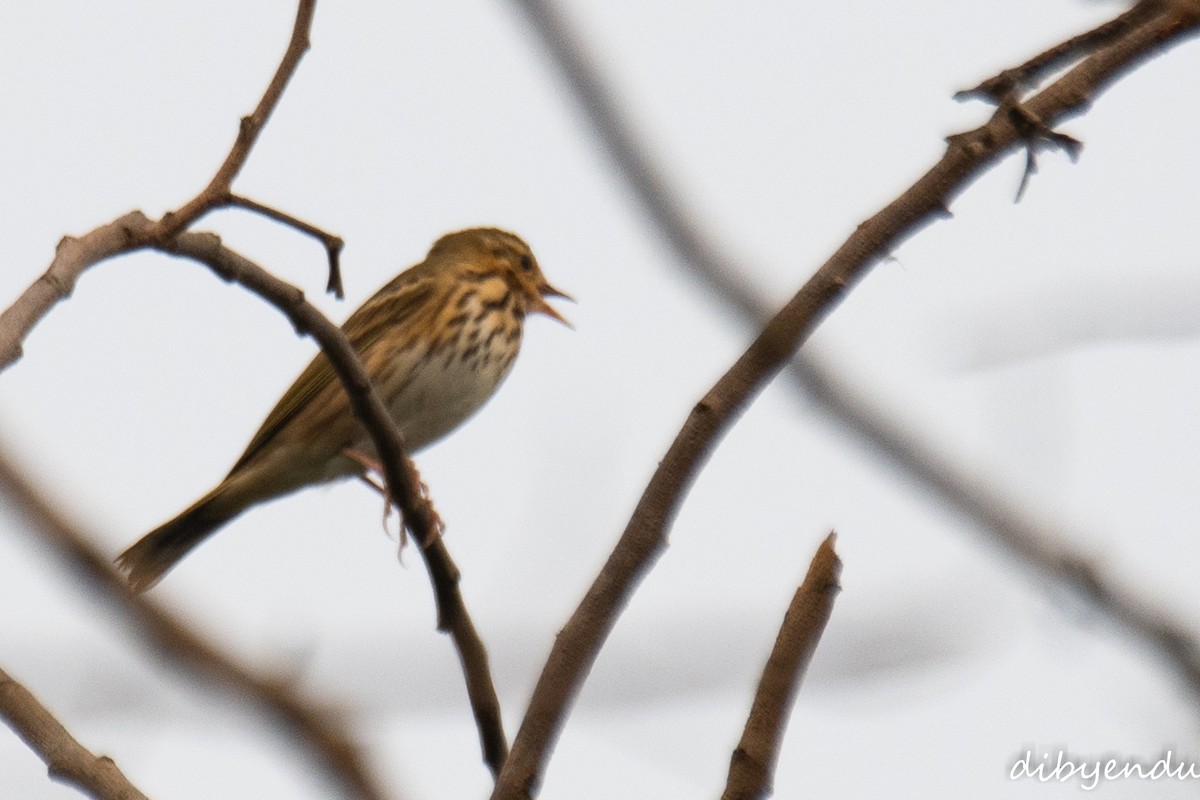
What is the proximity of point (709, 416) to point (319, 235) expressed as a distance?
3.72ft

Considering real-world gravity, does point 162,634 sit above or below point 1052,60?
below

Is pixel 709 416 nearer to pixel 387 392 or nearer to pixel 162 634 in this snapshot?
pixel 162 634

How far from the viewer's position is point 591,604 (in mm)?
2908

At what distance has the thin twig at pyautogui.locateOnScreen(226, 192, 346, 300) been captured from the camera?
3.16 meters

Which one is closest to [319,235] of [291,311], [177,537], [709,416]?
[291,311]

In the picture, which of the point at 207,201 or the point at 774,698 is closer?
the point at 774,698

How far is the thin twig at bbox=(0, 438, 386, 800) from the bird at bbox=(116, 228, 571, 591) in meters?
2.60

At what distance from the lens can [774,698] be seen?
2.65 m

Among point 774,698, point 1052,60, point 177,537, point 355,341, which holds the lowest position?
point 774,698

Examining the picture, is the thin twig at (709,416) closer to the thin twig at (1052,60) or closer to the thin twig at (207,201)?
the thin twig at (1052,60)

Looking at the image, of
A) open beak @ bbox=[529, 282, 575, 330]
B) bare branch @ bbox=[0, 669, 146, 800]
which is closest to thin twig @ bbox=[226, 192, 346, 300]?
bare branch @ bbox=[0, 669, 146, 800]

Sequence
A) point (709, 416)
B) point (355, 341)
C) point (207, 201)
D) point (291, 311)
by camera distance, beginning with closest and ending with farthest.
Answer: point (709, 416), point (207, 201), point (291, 311), point (355, 341)

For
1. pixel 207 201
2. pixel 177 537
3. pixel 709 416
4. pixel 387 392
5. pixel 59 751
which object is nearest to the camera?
pixel 59 751

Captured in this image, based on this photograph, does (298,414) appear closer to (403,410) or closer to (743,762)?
(403,410)
